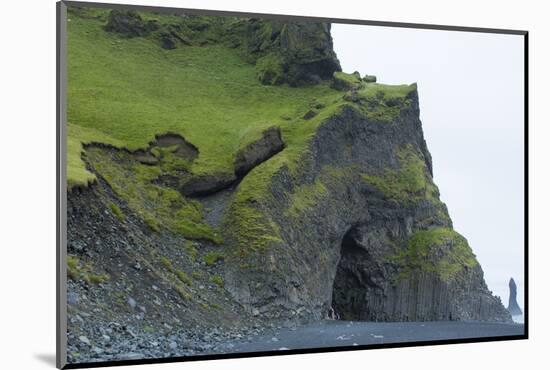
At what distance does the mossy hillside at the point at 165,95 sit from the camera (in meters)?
23.4

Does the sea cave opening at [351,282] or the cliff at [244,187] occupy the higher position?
the cliff at [244,187]

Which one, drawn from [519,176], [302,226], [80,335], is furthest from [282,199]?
[80,335]

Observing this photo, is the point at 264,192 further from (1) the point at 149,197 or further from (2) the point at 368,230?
(2) the point at 368,230

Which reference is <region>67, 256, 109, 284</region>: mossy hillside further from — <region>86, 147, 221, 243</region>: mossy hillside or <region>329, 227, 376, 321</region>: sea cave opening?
<region>329, 227, 376, 321</region>: sea cave opening

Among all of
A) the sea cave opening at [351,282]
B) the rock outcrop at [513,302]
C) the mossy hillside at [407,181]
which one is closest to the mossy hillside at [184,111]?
the mossy hillside at [407,181]

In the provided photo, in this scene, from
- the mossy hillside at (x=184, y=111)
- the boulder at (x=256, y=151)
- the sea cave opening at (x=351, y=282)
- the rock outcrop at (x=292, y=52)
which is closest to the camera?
the mossy hillside at (x=184, y=111)

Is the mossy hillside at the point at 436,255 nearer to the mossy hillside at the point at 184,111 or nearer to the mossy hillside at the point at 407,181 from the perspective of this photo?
the mossy hillside at the point at 407,181

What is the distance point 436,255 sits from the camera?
94.8 feet

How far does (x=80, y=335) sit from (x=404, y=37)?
510 inches

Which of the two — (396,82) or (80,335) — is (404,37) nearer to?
(396,82)

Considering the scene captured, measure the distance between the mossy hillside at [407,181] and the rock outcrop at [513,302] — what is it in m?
4.04

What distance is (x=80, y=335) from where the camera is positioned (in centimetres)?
1939

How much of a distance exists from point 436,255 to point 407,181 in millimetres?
2604

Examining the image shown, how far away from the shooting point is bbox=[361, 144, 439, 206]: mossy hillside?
28859mm
